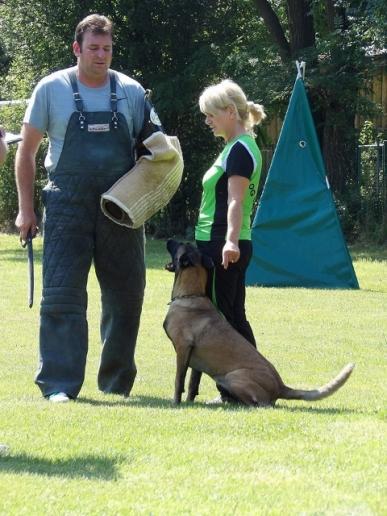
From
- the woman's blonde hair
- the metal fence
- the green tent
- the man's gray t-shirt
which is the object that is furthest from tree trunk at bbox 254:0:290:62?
the man's gray t-shirt

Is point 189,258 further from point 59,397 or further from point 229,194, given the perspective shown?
point 59,397

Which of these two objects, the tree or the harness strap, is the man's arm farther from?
the tree

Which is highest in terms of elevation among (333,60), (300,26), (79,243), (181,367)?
(300,26)

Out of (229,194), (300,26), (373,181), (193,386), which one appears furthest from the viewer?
(300,26)

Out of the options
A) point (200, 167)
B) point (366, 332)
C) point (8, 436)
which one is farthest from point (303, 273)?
point (200, 167)

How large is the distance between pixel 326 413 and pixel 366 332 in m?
4.86

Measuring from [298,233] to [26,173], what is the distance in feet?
28.8

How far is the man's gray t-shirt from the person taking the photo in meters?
6.85

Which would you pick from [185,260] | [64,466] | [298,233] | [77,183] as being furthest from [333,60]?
[64,466]

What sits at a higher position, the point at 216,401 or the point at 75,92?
the point at 75,92

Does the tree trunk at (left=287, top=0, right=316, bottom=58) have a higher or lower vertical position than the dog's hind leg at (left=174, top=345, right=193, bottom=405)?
higher

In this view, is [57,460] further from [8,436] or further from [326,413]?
[326,413]

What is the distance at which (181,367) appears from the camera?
7.00 metres

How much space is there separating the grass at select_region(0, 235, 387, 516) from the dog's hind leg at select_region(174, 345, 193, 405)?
0.42 feet
